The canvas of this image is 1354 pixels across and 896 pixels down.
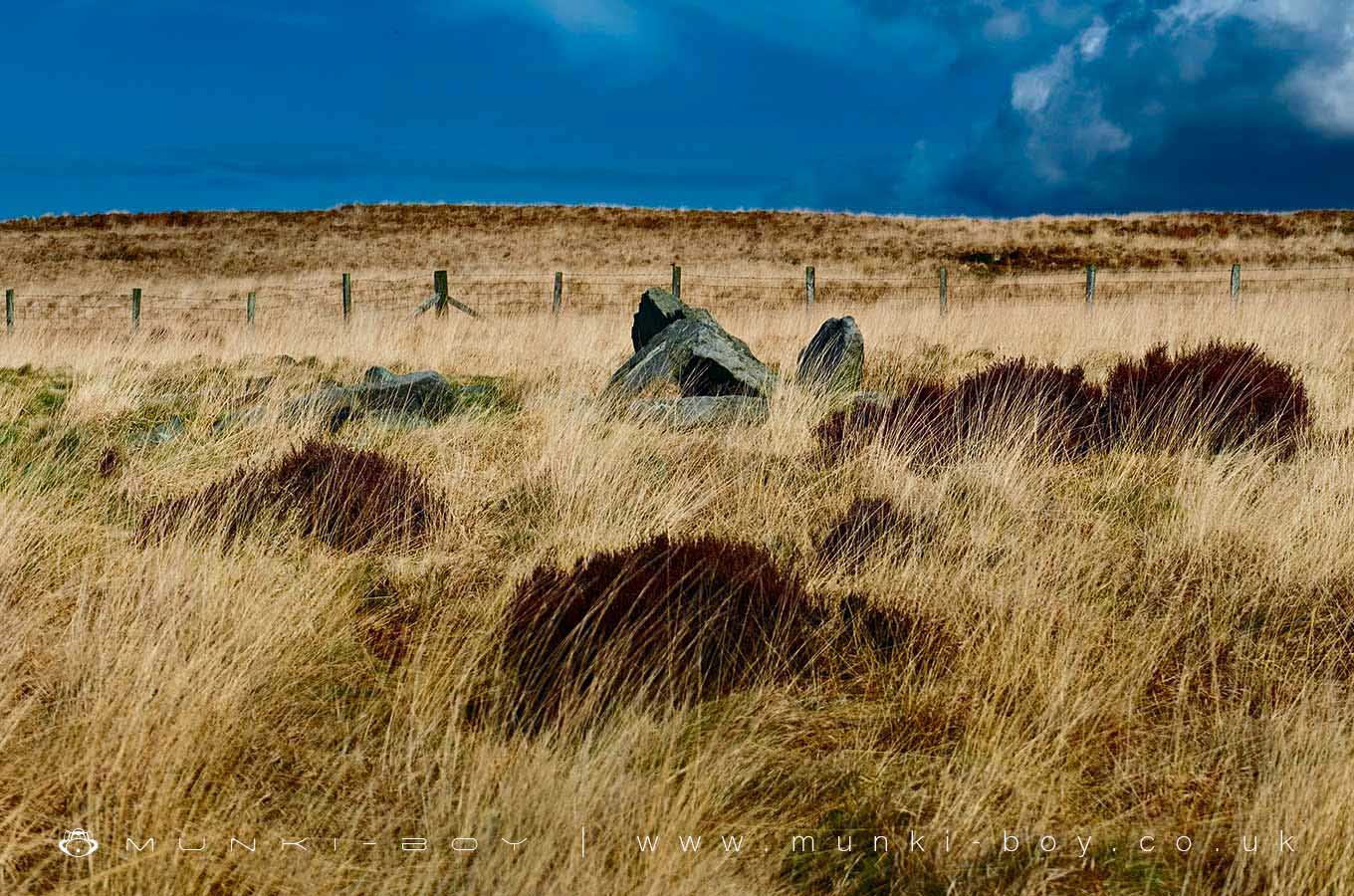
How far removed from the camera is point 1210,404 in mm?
6422

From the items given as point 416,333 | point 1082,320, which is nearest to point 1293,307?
point 1082,320

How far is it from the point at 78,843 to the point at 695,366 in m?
6.94

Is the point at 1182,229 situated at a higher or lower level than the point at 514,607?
higher

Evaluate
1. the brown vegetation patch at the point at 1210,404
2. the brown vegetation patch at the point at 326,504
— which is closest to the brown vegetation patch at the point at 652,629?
the brown vegetation patch at the point at 326,504

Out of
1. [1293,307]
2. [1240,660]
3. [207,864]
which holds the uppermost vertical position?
[1293,307]

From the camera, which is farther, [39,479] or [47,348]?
[47,348]

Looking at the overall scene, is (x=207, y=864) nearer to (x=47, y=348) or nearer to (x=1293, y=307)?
(x=47, y=348)

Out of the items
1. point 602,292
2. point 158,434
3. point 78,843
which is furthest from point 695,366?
point 602,292

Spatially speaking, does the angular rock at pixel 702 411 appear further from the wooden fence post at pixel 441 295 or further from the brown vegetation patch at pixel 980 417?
the wooden fence post at pixel 441 295

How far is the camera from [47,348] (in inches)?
518

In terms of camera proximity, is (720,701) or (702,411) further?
(702,411)

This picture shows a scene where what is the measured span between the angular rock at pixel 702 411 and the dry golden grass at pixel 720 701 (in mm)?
1241

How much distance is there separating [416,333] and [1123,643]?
12242mm

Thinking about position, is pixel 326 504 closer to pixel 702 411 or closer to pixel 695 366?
pixel 702 411
